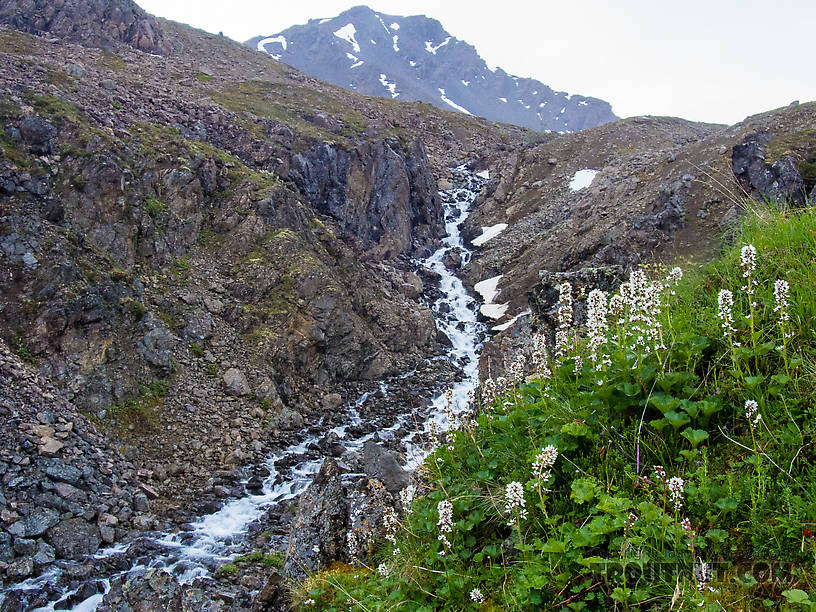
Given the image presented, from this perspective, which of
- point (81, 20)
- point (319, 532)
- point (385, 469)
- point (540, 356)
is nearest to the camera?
point (540, 356)

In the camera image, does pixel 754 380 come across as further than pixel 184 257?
No

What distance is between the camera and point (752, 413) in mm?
3062

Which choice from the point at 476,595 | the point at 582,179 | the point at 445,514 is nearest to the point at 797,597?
the point at 476,595

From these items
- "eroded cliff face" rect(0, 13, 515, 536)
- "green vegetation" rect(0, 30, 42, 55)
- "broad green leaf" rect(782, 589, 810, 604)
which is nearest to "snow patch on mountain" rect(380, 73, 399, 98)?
"eroded cliff face" rect(0, 13, 515, 536)

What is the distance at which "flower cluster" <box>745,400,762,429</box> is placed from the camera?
2.85 meters

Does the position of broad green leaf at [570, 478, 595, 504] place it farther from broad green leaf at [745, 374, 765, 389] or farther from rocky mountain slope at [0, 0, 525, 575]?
rocky mountain slope at [0, 0, 525, 575]

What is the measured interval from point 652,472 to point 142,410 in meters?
17.5

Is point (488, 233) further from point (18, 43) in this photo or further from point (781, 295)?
point (781, 295)

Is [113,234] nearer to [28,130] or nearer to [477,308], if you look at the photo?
[28,130]

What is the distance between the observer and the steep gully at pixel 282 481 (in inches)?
410

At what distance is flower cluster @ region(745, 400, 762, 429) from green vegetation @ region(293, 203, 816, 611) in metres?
0.01

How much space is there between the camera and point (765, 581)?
2.38 metres

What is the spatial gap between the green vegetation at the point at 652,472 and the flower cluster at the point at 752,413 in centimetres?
1

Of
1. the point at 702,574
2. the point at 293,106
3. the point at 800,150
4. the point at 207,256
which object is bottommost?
the point at 702,574
